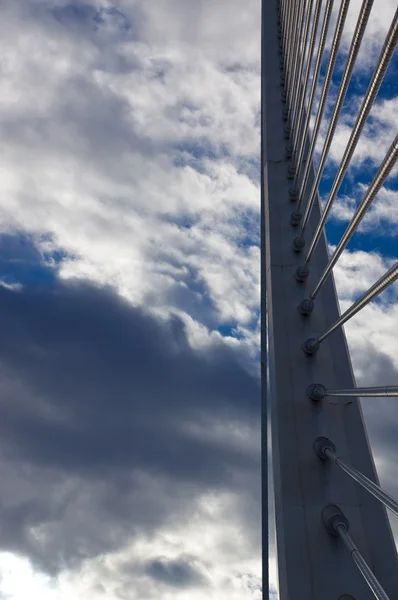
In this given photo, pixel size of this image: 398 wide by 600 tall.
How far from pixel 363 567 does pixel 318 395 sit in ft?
2.69

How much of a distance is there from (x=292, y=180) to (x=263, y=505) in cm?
188

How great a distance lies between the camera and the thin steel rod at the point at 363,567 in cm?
143

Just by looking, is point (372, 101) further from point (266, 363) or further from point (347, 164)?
→ point (266, 363)

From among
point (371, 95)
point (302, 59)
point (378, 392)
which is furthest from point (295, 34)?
point (378, 392)

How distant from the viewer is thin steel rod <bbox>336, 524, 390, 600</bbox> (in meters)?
Answer: 1.43

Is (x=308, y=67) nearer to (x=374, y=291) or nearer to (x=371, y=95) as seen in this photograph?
(x=371, y=95)

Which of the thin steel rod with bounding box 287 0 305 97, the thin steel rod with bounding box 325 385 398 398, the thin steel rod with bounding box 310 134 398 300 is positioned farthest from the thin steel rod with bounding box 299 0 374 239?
the thin steel rod with bounding box 287 0 305 97

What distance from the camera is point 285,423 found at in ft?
7.43

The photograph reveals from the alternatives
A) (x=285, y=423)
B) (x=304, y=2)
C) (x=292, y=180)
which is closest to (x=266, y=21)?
(x=304, y=2)

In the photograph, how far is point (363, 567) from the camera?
5.17 ft

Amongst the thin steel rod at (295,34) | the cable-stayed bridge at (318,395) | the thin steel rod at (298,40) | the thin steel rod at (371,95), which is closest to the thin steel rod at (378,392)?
the cable-stayed bridge at (318,395)

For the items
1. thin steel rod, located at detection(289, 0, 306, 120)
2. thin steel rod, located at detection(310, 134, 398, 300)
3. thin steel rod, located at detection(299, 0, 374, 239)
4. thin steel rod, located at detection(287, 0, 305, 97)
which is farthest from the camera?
thin steel rod, located at detection(287, 0, 305, 97)

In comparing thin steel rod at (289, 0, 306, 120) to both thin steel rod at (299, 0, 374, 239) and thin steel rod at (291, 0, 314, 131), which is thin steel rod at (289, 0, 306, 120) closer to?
thin steel rod at (291, 0, 314, 131)

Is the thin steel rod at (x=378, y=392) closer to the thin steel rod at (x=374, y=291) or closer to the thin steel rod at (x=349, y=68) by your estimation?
the thin steel rod at (x=374, y=291)
